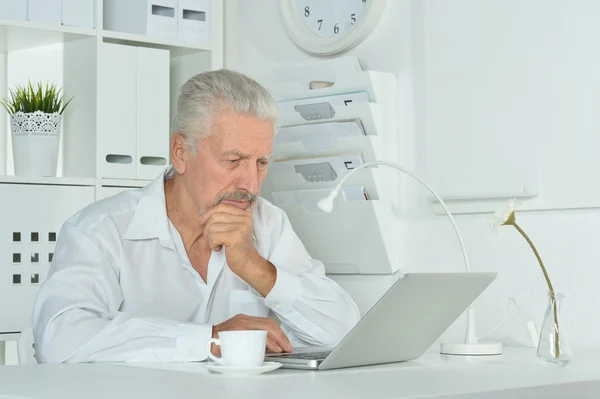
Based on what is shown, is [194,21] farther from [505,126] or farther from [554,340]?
[554,340]

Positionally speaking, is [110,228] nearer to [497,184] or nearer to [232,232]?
[232,232]

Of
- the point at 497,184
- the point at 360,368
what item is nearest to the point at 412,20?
the point at 497,184

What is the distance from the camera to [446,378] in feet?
5.18

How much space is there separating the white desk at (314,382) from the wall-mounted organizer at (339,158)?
772 millimetres

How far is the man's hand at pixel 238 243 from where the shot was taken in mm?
2221

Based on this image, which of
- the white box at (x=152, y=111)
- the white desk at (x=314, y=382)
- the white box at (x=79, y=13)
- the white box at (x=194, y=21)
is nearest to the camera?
the white desk at (x=314, y=382)

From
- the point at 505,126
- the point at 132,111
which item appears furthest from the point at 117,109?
the point at 505,126

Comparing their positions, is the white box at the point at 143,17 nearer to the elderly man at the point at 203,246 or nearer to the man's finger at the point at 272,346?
the elderly man at the point at 203,246

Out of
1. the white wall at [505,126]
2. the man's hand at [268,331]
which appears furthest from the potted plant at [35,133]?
the man's hand at [268,331]

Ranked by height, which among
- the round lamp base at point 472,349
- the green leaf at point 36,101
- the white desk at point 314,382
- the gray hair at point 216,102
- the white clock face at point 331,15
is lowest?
the round lamp base at point 472,349

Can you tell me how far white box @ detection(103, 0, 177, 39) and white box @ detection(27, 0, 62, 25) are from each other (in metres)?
0.25

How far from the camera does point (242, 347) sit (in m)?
1.59

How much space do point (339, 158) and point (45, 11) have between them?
94cm

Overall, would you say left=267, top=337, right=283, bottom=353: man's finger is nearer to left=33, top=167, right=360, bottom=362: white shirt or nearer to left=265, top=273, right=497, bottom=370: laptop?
left=265, top=273, right=497, bottom=370: laptop
